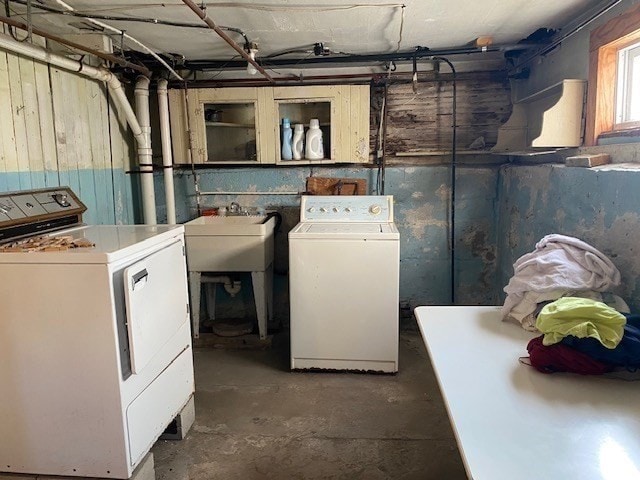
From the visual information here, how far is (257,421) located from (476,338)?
1392mm

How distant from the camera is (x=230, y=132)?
3656 mm

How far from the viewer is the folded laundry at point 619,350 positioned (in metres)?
1.24

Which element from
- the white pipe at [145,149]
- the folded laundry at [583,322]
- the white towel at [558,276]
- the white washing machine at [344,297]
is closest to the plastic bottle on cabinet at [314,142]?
the white washing machine at [344,297]

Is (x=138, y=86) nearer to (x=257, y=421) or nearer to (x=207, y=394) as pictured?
(x=207, y=394)

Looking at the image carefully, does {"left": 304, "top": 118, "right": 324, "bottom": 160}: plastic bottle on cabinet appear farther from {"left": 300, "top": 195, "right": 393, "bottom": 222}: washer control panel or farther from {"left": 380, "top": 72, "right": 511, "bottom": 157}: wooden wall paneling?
{"left": 380, "top": 72, "right": 511, "bottom": 157}: wooden wall paneling

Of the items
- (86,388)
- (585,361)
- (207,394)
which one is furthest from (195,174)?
(585,361)

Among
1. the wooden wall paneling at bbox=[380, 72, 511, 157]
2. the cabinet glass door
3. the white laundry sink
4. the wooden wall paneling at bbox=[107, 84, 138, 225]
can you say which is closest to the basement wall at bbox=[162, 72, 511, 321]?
the wooden wall paneling at bbox=[380, 72, 511, 157]

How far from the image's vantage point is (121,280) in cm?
166

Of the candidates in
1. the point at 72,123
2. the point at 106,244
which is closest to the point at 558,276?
the point at 106,244

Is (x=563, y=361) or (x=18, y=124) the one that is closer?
(x=563, y=361)

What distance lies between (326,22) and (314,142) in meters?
1.04

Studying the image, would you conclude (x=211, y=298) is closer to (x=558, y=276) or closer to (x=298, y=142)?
(x=298, y=142)

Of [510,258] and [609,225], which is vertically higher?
[609,225]

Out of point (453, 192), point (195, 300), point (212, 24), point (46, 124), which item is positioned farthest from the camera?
point (453, 192)
